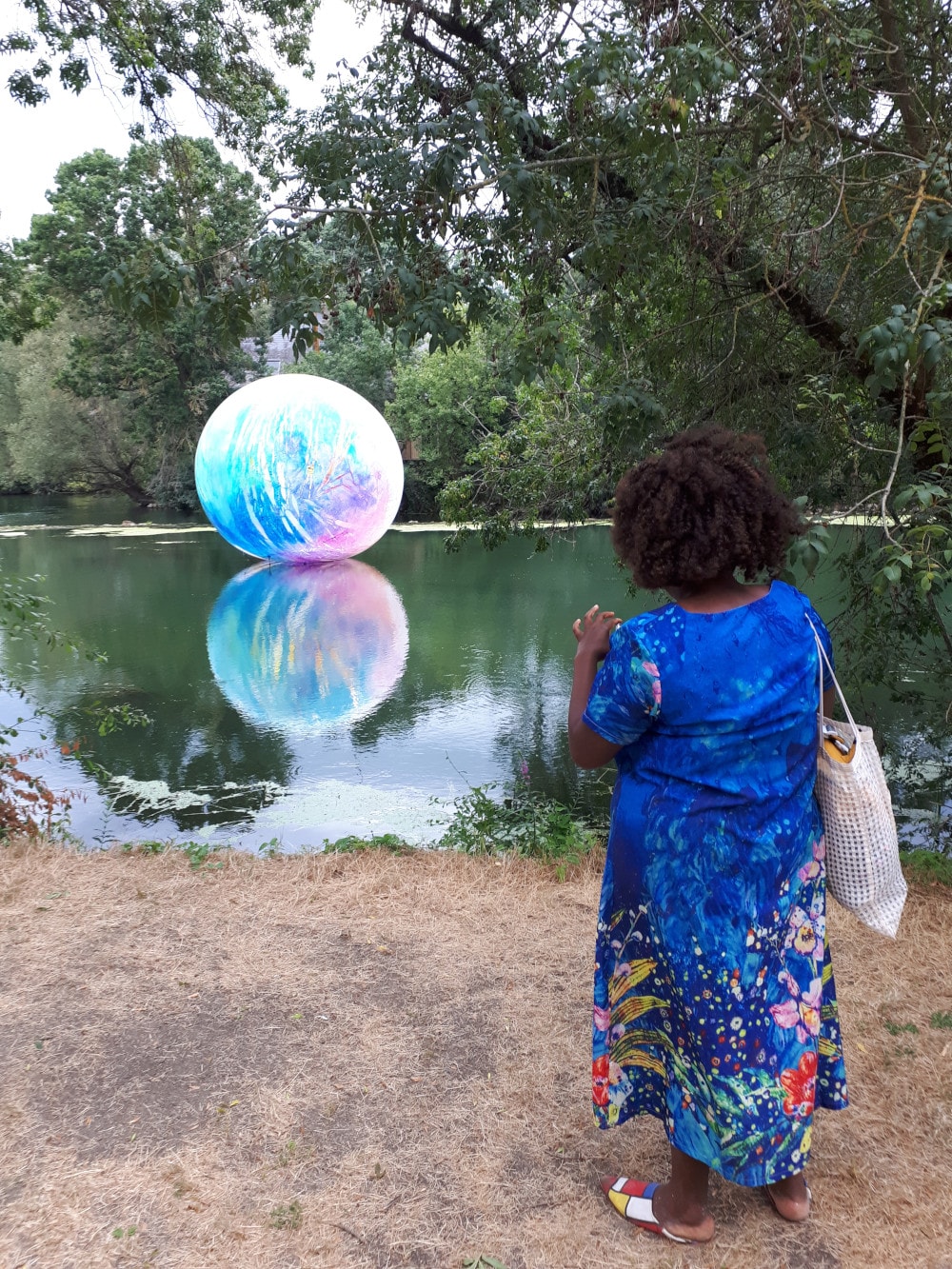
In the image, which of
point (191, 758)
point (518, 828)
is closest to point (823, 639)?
point (518, 828)

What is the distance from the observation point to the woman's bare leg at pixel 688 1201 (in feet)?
6.81

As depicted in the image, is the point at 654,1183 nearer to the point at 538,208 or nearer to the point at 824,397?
the point at 538,208

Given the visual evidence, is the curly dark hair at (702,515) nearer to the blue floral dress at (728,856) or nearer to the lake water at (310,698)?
the blue floral dress at (728,856)

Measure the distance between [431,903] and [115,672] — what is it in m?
7.49

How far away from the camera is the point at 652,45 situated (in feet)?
13.4

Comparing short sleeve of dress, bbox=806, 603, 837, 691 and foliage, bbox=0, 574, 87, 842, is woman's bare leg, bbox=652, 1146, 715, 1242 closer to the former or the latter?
short sleeve of dress, bbox=806, 603, 837, 691

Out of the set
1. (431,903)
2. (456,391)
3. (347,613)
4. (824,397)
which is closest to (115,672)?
(347,613)

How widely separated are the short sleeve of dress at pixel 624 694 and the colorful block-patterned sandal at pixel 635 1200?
1069 mm

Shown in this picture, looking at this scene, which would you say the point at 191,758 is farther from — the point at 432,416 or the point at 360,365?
the point at 360,365

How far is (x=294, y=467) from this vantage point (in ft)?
53.3

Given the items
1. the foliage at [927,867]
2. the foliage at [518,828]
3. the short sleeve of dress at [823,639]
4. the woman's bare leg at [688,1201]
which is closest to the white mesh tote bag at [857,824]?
the short sleeve of dress at [823,639]

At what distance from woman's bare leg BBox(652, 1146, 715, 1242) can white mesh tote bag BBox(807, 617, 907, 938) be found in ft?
2.12

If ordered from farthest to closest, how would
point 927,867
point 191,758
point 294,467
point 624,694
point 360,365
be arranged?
point 360,365, point 294,467, point 191,758, point 927,867, point 624,694

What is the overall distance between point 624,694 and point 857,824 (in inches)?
22.8
